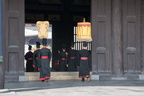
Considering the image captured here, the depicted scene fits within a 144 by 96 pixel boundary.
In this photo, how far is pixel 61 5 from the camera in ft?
76.8

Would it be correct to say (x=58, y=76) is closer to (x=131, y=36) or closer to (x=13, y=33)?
(x=13, y=33)

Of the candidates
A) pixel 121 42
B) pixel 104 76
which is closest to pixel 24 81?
pixel 104 76

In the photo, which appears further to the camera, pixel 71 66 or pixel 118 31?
pixel 71 66

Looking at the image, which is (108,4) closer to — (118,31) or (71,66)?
(118,31)

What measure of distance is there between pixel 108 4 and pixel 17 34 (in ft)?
13.8

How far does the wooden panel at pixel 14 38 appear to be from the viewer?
1470 centimetres

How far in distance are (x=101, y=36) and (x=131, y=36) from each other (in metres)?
1.35

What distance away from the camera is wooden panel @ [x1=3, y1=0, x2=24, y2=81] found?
14703 millimetres

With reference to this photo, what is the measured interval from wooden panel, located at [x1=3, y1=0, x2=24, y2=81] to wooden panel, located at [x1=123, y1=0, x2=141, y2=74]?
4.52 meters

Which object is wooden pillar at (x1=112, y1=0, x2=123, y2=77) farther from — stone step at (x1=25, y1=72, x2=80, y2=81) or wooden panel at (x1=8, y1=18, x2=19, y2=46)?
wooden panel at (x1=8, y1=18, x2=19, y2=46)

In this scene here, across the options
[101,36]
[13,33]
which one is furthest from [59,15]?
[13,33]

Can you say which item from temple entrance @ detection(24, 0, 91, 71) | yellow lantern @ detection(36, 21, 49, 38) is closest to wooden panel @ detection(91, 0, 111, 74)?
yellow lantern @ detection(36, 21, 49, 38)

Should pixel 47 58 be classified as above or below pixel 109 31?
below

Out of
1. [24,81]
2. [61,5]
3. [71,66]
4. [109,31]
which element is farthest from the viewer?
[61,5]
